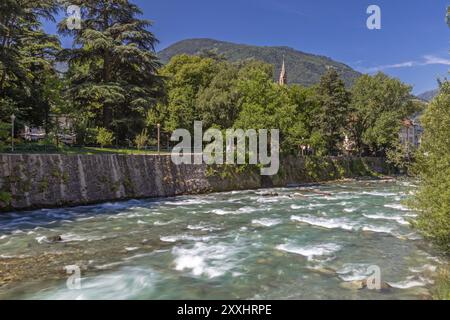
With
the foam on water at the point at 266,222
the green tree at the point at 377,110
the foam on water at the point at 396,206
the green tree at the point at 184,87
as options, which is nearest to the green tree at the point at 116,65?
the green tree at the point at 184,87

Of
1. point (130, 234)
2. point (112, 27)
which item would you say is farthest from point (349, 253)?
point (112, 27)

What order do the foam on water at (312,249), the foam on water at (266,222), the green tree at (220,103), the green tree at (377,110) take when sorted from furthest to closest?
the green tree at (377,110), the green tree at (220,103), the foam on water at (266,222), the foam on water at (312,249)

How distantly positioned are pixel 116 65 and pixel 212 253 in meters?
25.4

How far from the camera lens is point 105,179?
24016 mm

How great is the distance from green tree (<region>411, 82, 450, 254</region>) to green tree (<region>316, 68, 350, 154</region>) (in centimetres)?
3703

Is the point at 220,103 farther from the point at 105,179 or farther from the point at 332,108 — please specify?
the point at 105,179

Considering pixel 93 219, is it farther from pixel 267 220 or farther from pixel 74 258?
→ pixel 267 220

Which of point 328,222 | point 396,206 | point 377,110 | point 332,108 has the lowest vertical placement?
point 396,206

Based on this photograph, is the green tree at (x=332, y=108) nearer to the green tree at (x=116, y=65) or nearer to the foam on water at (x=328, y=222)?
the green tree at (x=116, y=65)

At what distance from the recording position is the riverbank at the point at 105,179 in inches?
782

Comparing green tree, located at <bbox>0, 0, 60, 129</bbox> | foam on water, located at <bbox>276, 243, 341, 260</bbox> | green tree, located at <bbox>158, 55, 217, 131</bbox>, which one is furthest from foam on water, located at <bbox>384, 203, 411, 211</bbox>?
green tree, located at <bbox>158, 55, 217, 131</bbox>

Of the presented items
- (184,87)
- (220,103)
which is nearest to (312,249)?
(220,103)

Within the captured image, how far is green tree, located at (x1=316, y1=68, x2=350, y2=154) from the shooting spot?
4872 centimetres

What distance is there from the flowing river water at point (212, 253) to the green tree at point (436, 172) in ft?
3.25
